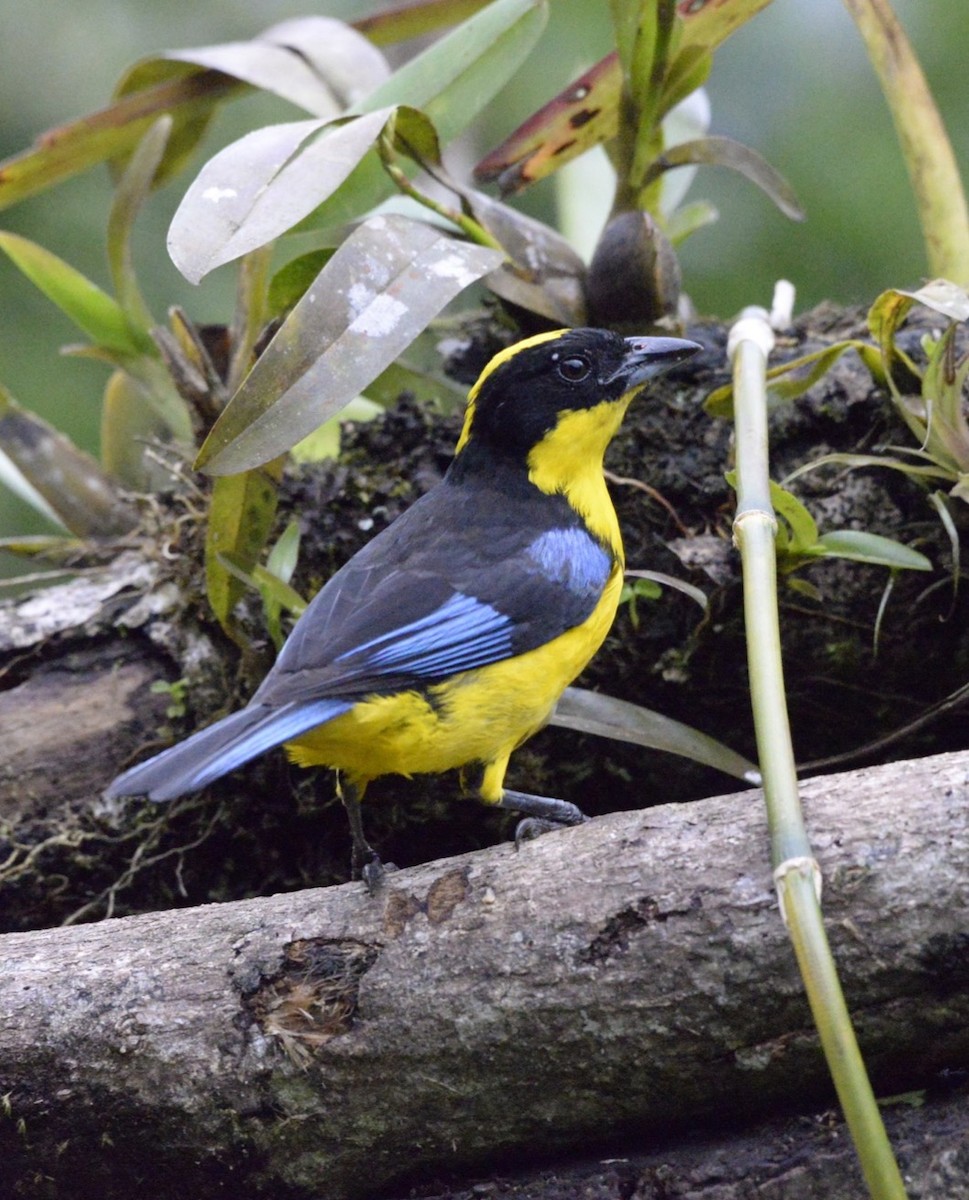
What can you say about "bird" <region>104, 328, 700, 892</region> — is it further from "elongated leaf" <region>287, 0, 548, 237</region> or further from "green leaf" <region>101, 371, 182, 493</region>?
"green leaf" <region>101, 371, 182, 493</region>

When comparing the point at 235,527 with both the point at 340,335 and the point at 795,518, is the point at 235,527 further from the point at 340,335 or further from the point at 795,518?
the point at 795,518

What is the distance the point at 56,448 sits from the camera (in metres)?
4.29

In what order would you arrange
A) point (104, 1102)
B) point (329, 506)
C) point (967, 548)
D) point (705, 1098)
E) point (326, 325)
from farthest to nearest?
point (329, 506), point (967, 548), point (326, 325), point (104, 1102), point (705, 1098)

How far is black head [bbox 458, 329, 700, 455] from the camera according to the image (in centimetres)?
331

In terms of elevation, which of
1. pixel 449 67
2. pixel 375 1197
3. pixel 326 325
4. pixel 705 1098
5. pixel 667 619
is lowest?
pixel 375 1197

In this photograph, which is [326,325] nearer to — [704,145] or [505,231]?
[505,231]

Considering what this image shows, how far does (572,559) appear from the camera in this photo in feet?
9.86

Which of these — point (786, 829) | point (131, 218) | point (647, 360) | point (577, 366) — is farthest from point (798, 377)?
point (131, 218)

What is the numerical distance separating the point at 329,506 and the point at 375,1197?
177 cm

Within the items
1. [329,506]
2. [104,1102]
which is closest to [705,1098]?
[104,1102]

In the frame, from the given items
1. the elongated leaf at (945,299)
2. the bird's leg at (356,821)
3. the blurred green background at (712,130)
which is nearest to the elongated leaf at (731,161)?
the elongated leaf at (945,299)

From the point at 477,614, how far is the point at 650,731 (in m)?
0.52

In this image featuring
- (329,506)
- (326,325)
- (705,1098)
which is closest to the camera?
(705,1098)

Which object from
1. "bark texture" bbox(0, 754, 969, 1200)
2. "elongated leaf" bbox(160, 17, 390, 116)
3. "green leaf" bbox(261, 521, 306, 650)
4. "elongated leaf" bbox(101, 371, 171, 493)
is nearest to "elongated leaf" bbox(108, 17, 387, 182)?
"elongated leaf" bbox(160, 17, 390, 116)
